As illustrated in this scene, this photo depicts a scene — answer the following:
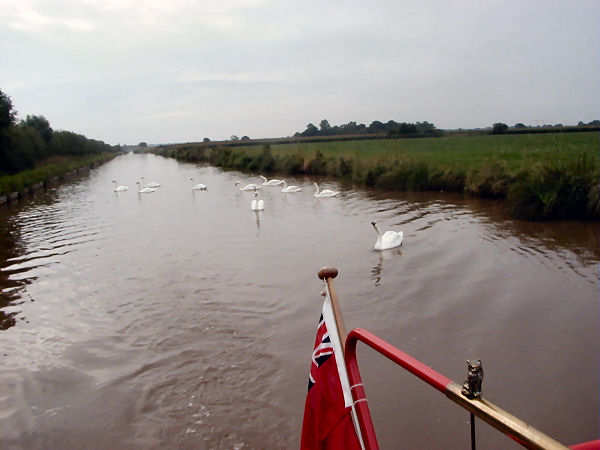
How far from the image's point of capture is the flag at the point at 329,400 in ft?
7.38

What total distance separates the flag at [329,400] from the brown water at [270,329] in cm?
180

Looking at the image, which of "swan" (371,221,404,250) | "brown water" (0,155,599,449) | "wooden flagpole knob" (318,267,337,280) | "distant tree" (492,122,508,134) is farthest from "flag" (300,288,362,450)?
"distant tree" (492,122,508,134)

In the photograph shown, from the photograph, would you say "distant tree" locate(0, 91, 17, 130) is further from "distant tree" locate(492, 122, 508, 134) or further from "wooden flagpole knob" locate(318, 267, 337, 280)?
"distant tree" locate(492, 122, 508, 134)

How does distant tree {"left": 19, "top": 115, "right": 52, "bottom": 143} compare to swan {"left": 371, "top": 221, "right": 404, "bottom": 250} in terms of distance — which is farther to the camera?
distant tree {"left": 19, "top": 115, "right": 52, "bottom": 143}

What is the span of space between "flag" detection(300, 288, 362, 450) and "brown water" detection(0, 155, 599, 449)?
5.90ft

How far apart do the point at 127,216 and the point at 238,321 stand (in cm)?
1210

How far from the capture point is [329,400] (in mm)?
2391

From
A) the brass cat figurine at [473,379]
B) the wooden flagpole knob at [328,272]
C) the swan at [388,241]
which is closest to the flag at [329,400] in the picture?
the wooden flagpole knob at [328,272]

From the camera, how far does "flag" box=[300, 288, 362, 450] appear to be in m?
2.25

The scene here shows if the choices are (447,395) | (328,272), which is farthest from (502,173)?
(447,395)

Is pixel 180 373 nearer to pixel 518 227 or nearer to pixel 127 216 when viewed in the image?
pixel 518 227

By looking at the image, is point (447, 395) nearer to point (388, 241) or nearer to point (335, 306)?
point (335, 306)

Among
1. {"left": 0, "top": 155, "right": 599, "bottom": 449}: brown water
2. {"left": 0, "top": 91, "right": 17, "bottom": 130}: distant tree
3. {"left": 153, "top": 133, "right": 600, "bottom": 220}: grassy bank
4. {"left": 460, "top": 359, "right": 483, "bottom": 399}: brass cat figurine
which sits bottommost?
{"left": 0, "top": 155, "right": 599, "bottom": 449}: brown water

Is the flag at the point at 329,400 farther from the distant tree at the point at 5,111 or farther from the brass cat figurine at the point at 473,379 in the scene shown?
the distant tree at the point at 5,111
